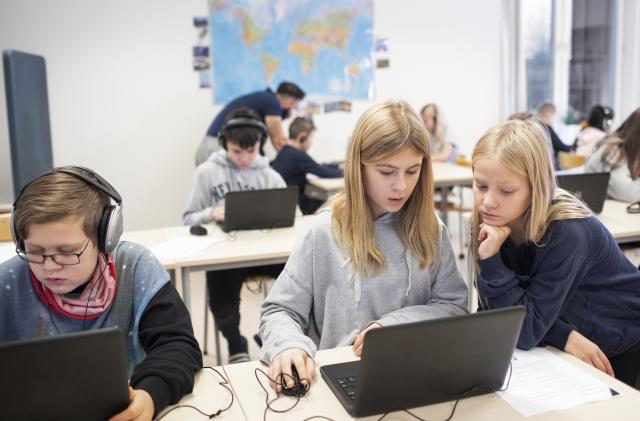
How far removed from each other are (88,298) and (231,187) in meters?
1.78

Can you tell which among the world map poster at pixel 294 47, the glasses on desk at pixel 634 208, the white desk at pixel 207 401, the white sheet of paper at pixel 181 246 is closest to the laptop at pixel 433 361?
the white desk at pixel 207 401

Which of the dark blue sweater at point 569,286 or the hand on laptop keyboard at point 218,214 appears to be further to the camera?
the hand on laptop keyboard at point 218,214

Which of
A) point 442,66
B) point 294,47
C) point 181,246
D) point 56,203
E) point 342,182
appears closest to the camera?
point 56,203

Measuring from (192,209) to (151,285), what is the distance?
1.71 meters

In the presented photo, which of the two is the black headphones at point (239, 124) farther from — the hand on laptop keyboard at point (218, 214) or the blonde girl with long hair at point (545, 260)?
the blonde girl with long hair at point (545, 260)

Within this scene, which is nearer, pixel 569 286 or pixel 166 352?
pixel 166 352

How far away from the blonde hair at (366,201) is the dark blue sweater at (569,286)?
0.18 metres

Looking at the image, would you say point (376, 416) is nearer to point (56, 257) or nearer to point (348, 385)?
point (348, 385)

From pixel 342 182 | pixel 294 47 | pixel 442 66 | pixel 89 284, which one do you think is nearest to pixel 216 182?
pixel 342 182

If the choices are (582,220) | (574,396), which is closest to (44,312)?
(574,396)

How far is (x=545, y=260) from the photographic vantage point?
141 cm

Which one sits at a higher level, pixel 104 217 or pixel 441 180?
pixel 104 217

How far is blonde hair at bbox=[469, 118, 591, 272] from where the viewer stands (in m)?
1.41

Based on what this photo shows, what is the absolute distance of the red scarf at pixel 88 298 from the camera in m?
1.23
